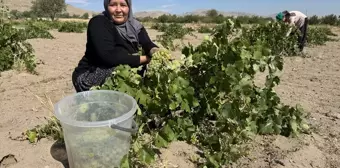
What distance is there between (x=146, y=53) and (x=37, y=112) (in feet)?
4.43

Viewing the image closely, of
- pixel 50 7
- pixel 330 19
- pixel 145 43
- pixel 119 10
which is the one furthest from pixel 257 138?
pixel 50 7

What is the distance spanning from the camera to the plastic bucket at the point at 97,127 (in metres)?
1.92

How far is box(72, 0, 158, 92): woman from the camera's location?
2.82m

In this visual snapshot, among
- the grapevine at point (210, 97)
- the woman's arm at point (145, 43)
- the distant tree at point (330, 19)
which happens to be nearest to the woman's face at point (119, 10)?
the woman's arm at point (145, 43)

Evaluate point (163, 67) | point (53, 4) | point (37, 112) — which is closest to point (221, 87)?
point (163, 67)

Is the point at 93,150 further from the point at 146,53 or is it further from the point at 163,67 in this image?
the point at 146,53

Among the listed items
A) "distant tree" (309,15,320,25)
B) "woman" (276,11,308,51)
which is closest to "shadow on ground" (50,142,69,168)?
"woman" (276,11,308,51)

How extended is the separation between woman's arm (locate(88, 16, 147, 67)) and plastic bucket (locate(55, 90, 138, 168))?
60 cm

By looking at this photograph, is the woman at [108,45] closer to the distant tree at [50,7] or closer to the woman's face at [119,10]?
the woman's face at [119,10]

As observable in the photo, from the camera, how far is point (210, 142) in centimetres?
250

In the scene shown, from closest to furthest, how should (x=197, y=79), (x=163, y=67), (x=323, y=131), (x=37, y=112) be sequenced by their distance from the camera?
(x=163, y=67) → (x=197, y=79) → (x=323, y=131) → (x=37, y=112)

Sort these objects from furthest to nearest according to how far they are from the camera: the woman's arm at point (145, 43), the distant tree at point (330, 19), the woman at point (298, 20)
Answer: the distant tree at point (330, 19), the woman at point (298, 20), the woman's arm at point (145, 43)

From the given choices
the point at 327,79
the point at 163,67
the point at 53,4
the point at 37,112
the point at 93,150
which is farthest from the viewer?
the point at 53,4

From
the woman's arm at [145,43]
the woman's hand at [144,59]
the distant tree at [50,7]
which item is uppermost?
the woman's arm at [145,43]
